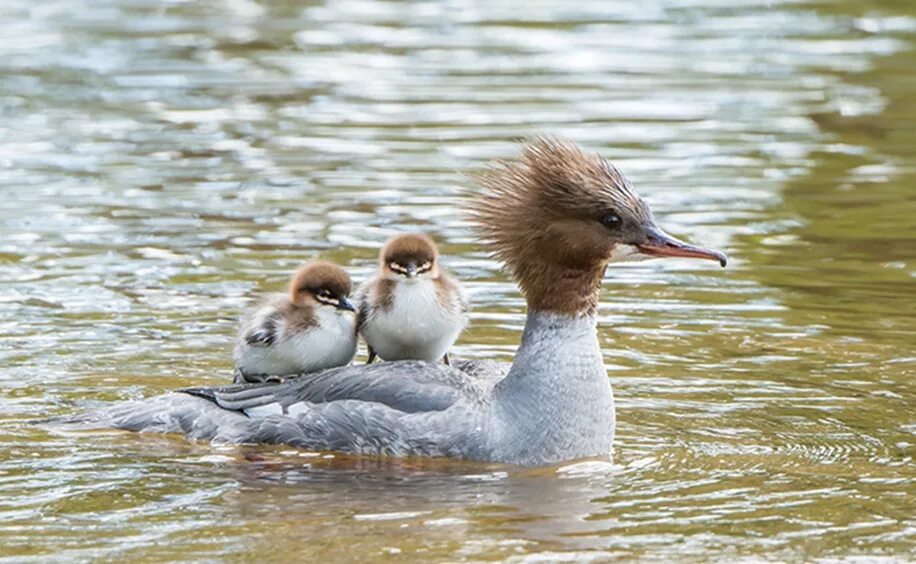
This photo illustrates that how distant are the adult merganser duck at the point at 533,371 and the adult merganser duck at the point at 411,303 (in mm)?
287

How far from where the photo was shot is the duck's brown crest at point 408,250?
33.1ft

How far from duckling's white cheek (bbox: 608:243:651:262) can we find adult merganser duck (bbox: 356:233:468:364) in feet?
3.07

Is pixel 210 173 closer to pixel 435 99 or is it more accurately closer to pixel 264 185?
pixel 264 185

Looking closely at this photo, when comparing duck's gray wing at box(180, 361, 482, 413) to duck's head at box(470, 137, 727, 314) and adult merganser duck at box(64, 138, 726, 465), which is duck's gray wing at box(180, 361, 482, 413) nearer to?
adult merganser duck at box(64, 138, 726, 465)

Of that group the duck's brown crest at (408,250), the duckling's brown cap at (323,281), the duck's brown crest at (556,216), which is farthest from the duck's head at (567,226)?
the duckling's brown cap at (323,281)

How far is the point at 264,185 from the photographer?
16250 millimetres

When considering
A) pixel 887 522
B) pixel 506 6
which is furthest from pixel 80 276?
pixel 506 6

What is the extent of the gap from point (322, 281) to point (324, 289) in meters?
0.04

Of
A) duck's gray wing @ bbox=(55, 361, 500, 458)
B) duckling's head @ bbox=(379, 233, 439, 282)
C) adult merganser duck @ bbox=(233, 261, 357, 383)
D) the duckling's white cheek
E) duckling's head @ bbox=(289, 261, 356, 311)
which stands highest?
the duckling's white cheek

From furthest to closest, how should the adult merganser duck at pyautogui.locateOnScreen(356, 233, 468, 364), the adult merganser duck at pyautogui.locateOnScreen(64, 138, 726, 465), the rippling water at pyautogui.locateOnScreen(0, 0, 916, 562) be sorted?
the adult merganser duck at pyautogui.locateOnScreen(356, 233, 468, 364) < the adult merganser duck at pyautogui.locateOnScreen(64, 138, 726, 465) < the rippling water at pyautogui.locateOnScreen(0, 0, 916, 562)

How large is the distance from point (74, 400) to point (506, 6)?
15177mm

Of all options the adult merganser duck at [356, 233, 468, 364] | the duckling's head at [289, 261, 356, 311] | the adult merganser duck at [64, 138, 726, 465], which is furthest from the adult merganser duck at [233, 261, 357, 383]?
the adult merganser duck at [64, 138, 726, 465]

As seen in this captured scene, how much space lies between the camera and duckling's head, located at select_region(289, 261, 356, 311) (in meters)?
10.1

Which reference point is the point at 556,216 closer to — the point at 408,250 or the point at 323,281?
the point at 408,250
